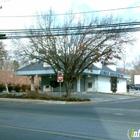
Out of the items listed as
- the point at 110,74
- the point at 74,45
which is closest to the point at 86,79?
the point at 110,74

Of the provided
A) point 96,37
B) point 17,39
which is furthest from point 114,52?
point 17,39

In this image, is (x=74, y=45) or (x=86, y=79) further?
(x=86, y=79)

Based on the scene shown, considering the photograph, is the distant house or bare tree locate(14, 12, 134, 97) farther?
the distant house

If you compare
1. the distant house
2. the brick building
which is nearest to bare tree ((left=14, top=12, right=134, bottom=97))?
the distant house

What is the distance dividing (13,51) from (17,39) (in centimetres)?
154

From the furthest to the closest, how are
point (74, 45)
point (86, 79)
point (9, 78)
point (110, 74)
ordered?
point (9, 78) → point (110, 74) → point (86, 79) → point (74, 45)

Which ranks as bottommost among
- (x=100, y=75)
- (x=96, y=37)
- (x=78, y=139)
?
(x=78, y=139)

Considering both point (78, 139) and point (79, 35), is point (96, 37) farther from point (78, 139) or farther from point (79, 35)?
point (78, 139)

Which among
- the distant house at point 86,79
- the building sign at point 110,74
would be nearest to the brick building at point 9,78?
the distant house at point 86,79

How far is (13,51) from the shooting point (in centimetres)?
2920

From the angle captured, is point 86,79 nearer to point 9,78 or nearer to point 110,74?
point 110,74

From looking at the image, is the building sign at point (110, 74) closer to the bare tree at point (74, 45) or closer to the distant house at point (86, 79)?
the distant house at point (86, 79)

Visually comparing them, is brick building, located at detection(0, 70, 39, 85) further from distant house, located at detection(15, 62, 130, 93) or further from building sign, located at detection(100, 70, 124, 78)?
building sign, located at detection(100, 70, 124, 78)

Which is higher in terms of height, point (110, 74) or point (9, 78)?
point (110, 74)
